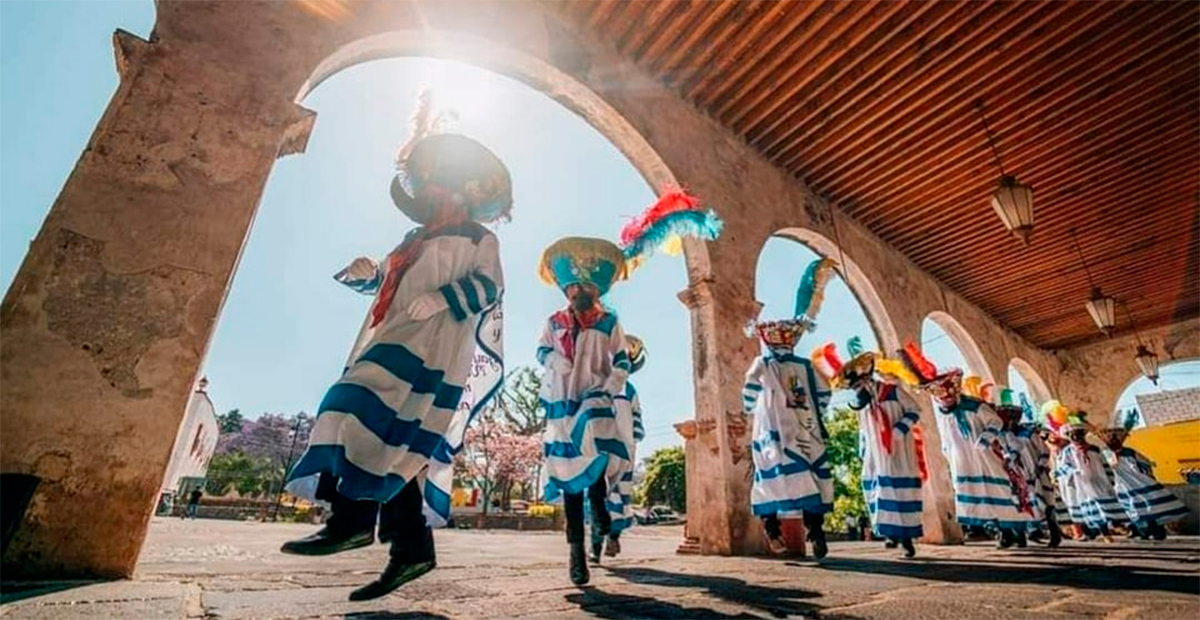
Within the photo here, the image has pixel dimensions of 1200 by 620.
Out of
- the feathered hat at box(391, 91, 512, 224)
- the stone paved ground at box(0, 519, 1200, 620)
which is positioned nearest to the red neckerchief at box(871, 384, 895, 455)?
the stone paved ground at box(0, 519, 1200, 620)

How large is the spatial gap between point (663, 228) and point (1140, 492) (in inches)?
375

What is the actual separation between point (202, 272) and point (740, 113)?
20.7ft

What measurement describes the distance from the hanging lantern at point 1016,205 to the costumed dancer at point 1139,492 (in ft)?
18.3

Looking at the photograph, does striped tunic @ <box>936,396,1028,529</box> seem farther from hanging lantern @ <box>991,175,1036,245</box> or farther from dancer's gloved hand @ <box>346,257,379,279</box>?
dancer's gloved hand @ <box>346,257,379,279</box>

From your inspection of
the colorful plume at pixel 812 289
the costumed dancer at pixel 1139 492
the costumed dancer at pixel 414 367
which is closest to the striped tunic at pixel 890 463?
the colorful plume at pixel 812 289

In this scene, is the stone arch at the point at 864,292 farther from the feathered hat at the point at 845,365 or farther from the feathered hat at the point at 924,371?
the feathered hat at the point at 845,365

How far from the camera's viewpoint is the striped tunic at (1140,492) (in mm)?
8117

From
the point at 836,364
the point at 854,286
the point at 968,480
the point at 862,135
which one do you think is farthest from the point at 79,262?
the point at 854,286

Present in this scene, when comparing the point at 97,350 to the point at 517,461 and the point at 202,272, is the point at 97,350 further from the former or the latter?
the point at 517,461

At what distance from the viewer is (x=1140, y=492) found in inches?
326

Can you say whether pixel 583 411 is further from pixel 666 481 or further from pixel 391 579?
pixel 666 481

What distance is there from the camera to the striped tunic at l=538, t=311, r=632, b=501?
2785 mm

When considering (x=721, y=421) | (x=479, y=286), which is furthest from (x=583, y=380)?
(x=721, y=421)

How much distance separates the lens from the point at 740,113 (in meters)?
7.13
